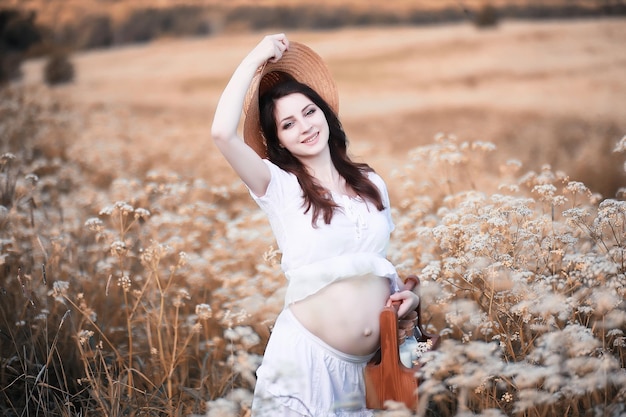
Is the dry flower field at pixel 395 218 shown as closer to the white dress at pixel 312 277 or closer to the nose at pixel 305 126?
the white dress at pixel 312 277

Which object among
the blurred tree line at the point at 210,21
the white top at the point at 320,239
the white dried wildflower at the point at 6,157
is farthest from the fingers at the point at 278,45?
the blurred tree line at the point at 210,21

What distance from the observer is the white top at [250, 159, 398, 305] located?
9.31 ft

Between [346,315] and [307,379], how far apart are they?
26 centimetres

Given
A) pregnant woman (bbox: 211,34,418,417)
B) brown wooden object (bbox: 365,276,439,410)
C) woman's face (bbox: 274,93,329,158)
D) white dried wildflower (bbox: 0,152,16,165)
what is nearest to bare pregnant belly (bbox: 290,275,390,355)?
pregnant woman (bbox: 211,34,418,417)

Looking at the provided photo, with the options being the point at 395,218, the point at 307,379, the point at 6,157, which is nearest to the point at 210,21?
the point at 395,218

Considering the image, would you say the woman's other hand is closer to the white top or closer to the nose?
the white top

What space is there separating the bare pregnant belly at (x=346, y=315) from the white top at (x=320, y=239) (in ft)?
0.14

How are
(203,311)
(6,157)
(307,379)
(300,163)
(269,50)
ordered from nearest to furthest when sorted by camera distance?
(307,379), (269,50), (300,163), (203,311), (6,157)

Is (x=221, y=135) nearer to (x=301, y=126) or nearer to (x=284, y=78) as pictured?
(x=301, y=126)

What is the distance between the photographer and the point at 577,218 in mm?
3145

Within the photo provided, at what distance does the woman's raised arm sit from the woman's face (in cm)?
24

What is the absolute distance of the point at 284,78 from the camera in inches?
134

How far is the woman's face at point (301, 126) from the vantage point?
3.09 meters

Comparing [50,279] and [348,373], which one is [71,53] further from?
[348,373]
